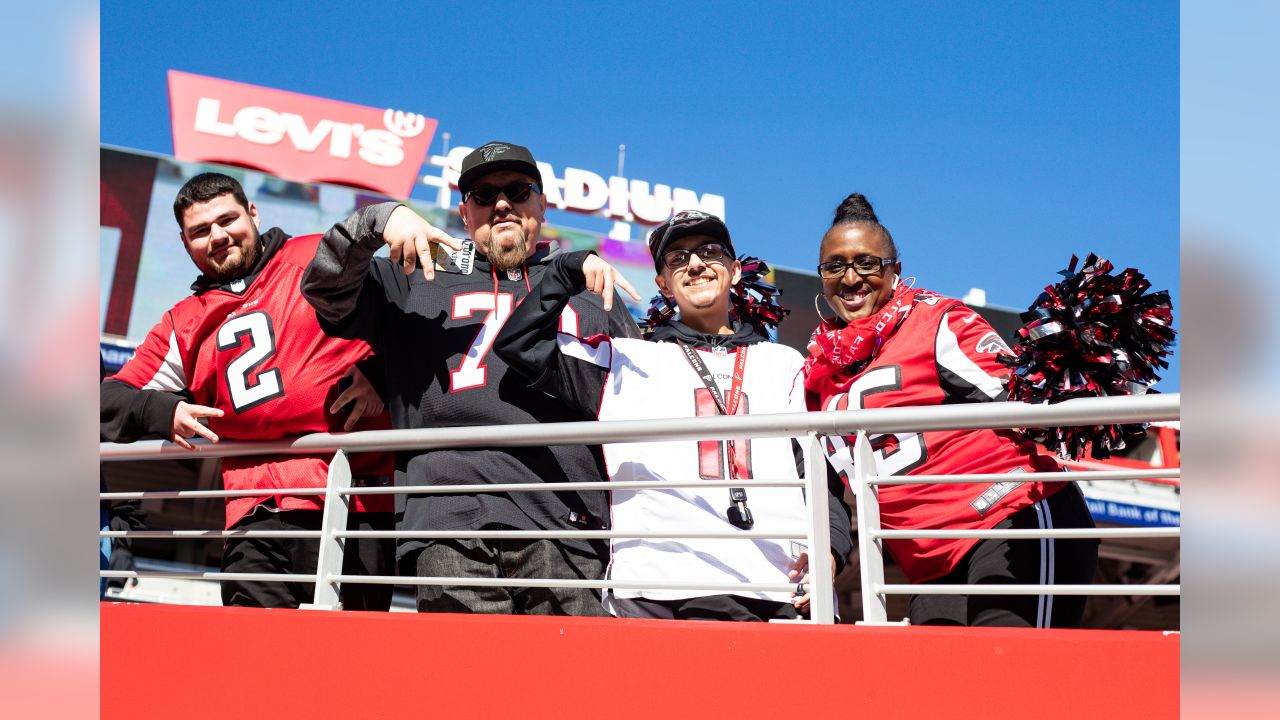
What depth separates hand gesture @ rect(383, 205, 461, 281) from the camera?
337 centimetres

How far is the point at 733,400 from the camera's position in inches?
144

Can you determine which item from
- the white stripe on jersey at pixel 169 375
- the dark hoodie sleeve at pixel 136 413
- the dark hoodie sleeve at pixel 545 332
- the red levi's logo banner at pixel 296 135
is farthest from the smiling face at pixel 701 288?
the red levi's logo banner at pixel 296 135

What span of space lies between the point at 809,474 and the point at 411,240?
1316 millimetres

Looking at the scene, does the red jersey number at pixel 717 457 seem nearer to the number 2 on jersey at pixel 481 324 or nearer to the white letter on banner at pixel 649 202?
the number 2 on jersey at pixel 481 324

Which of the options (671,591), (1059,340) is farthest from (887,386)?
(671,591)

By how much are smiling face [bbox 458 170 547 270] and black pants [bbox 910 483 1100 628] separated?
164 cm

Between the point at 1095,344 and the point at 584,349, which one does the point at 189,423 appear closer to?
the point at 584,349

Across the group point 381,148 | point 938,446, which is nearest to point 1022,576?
point 938,446

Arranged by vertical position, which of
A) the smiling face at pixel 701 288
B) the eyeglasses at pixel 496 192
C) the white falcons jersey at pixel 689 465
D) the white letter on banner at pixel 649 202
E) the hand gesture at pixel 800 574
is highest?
the white letter on banner at pixel 649 202

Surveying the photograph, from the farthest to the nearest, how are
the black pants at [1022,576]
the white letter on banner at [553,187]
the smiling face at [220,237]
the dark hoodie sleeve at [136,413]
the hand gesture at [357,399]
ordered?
the white letter on banner at [553,187]
the smiling face at [220,237]
the dark hoodie sleeve at [136,413]
the hand gesture at [357,399]
the black pants at [1022,576]

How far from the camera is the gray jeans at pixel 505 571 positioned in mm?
3471

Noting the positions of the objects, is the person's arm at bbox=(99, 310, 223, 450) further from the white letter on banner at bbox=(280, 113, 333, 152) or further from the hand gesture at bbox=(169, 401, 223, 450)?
the white letter on banner at bbox=(280, 113, 333, 152)

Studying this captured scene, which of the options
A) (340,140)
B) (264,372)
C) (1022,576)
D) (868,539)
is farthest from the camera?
(340,140)
